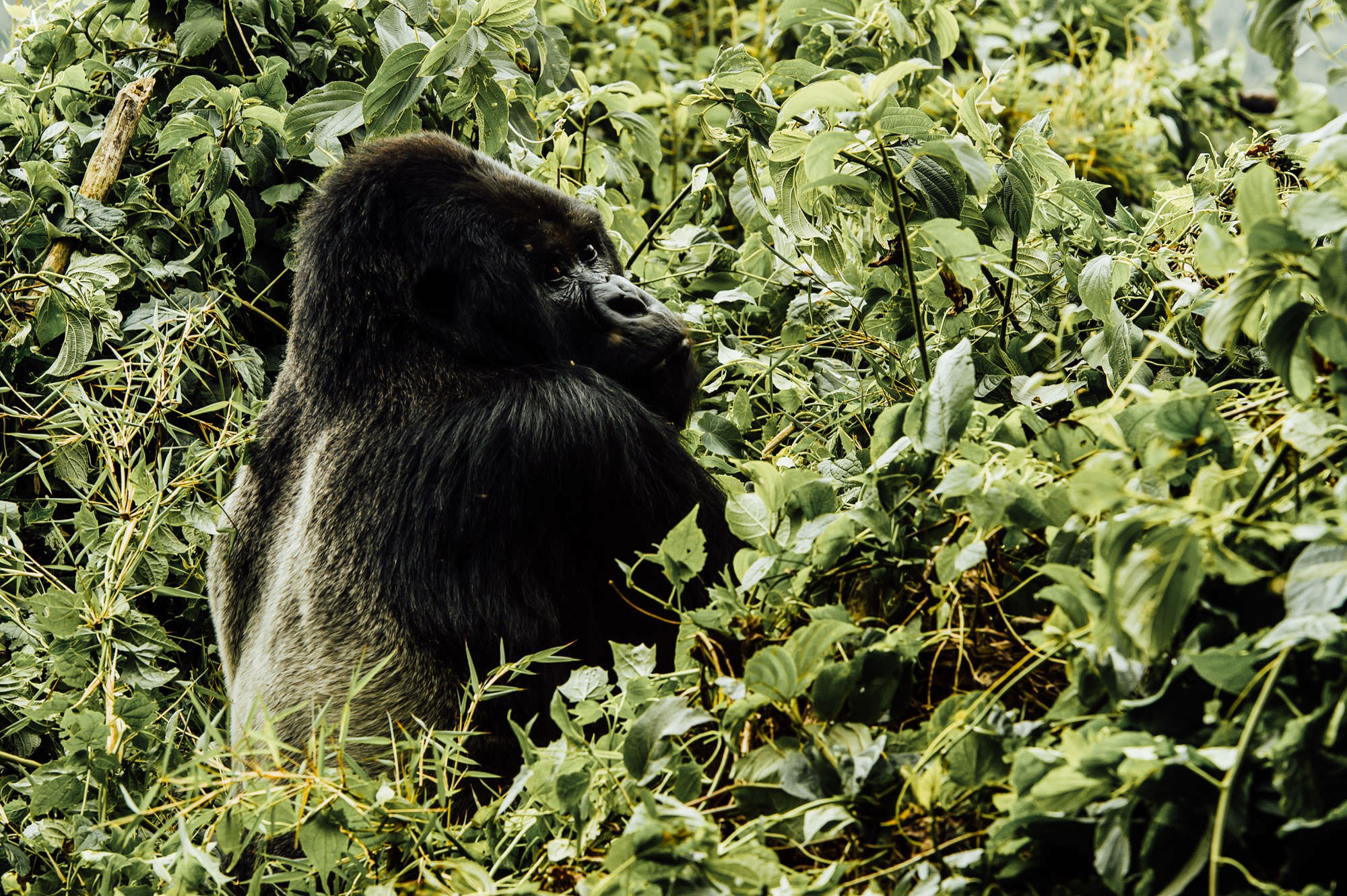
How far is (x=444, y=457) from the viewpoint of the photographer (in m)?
2.48

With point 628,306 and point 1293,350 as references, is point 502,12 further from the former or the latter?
point 1293,350

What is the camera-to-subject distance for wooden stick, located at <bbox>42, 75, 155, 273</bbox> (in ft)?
10.8

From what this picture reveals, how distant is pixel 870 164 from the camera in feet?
7.03

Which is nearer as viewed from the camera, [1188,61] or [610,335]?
[610,335]

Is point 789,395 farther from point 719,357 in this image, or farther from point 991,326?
point 991,326

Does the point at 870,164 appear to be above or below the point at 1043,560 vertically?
above

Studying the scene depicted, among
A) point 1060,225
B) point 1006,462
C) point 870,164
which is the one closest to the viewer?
point 1006,462

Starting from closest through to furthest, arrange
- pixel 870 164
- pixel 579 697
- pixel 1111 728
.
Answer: pixel 1111 728 < pixel 579 697 < pixel 870 164

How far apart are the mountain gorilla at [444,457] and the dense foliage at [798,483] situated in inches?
5.3

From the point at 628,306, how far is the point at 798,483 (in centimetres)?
122

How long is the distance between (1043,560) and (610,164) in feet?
8.10

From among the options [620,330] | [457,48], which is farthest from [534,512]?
[457,48]

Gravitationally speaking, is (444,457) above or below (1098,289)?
below

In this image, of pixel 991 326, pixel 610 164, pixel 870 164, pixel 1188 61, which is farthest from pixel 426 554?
pixel 1188 61
